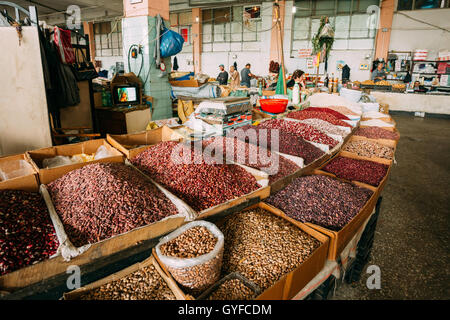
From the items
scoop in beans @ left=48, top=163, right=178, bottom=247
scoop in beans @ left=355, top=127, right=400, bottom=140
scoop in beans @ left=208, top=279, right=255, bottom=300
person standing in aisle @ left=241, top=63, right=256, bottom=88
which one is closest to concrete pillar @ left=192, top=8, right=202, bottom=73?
person standing in aisle @ left=241, top=63, right=256, bottom=88

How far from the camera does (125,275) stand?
48.9 inches

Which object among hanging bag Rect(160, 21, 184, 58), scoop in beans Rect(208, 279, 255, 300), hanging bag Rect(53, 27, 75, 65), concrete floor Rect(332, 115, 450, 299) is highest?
hanging bag Rect(160, 21, 184, 58)

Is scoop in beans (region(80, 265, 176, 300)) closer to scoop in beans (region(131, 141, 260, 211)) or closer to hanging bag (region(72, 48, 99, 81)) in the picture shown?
scoop in beans (region(131, 141, 260, 211))

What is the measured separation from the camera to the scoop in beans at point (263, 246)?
1325mm

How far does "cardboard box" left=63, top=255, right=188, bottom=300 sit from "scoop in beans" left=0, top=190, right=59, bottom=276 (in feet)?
0.63

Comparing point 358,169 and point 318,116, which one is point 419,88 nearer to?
point 318,116

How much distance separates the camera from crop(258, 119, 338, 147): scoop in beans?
2.94 metres

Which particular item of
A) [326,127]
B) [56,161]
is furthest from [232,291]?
[326,127]

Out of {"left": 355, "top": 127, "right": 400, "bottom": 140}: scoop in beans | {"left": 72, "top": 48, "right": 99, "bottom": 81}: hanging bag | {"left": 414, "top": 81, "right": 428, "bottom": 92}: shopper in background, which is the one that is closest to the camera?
{"left": 355, "top": 127, "right": 400, "bottom": 140}: scoop in beans

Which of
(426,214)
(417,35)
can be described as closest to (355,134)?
(426,214)

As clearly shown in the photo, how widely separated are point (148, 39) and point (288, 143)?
12.0ft

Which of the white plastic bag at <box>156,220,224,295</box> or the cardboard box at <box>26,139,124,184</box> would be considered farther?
the cardboard box at <box>26,139,124,184</box>

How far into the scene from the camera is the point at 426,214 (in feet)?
11.0

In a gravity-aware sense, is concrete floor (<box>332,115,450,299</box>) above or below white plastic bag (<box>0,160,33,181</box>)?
below
